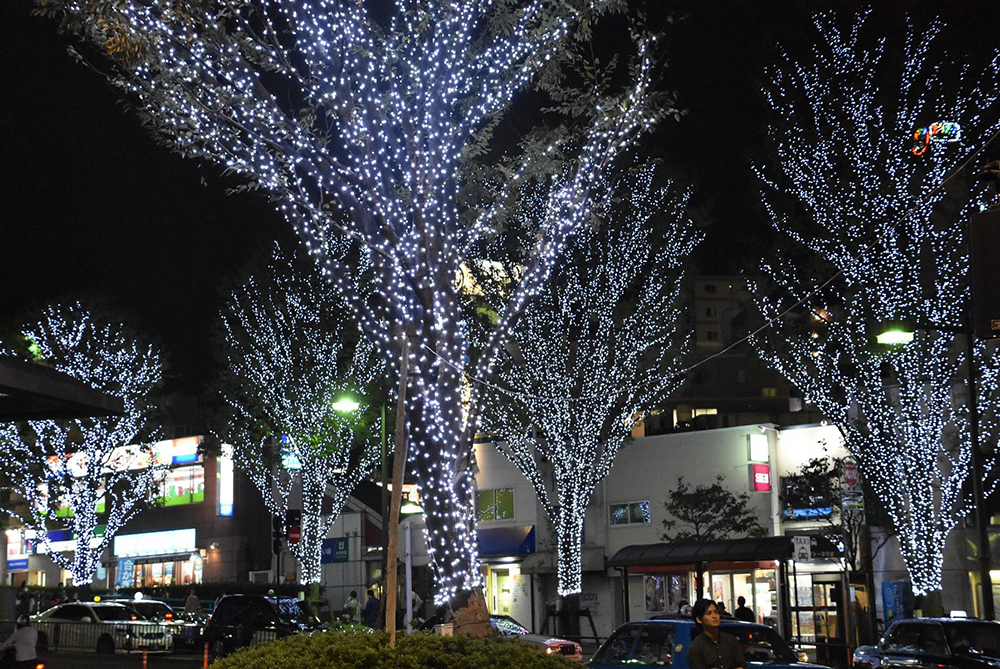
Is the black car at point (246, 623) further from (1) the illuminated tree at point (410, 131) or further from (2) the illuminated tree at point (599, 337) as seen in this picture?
(1) the illuminated tree at point (410, 131)

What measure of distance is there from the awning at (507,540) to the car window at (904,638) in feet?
65.7

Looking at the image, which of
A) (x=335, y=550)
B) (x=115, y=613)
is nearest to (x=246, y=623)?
(x=115, y=613)

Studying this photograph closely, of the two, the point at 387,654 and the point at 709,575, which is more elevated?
the point at 387,654

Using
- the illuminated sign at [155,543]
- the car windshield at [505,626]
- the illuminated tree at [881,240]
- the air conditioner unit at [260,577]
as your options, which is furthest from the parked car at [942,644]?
the illuminated sign at [155,543]

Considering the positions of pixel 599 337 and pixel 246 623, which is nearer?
pixel 246 623

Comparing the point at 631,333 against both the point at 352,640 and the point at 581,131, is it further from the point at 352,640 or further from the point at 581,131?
the point at 352,640

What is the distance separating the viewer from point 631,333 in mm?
27812

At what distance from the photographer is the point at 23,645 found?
1503cm

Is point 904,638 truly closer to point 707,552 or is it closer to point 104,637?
point 707,552

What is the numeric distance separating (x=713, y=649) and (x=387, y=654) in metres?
2.80

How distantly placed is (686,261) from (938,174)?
7.96 m

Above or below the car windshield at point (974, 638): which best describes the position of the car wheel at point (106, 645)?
below

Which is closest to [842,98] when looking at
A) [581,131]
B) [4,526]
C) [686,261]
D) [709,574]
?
[686,261]

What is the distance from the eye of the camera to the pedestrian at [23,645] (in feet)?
49.2
